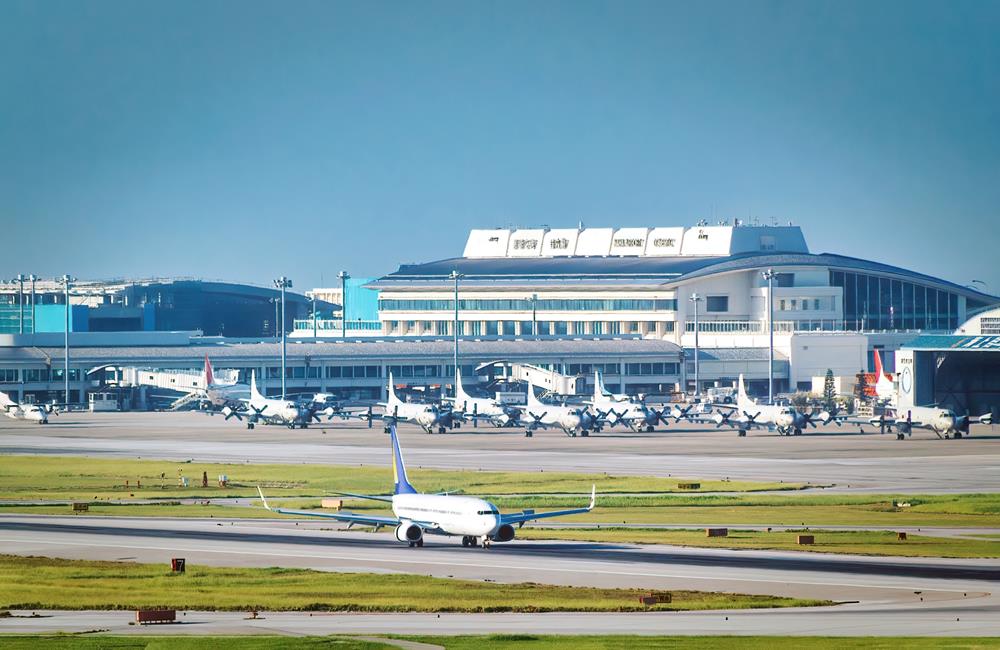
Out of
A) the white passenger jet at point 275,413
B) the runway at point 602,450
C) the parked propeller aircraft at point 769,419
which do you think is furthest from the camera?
the white passenger jet at point 275,413

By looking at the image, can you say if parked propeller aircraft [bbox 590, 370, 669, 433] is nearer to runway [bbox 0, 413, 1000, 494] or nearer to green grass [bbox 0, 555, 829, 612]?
runway [bbox 0, 413, 1000, 494]

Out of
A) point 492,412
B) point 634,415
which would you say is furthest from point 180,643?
point 492,412

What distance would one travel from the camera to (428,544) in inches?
2982

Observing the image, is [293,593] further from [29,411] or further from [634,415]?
[29,411]

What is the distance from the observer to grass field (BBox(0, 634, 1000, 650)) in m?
47.4

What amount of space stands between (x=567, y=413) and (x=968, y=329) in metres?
47.6

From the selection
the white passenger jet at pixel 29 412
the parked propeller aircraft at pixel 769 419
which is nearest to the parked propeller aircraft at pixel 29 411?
the white passenger jet at pixel 29 412

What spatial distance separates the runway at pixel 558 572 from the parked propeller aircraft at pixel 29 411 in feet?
318

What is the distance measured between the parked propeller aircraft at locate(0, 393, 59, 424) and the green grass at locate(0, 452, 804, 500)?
61.3 metres

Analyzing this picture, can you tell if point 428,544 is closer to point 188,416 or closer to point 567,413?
point 567,413

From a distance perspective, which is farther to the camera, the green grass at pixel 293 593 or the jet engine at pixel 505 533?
the jet engine at pixel 505 533

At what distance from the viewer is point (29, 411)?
185 meters

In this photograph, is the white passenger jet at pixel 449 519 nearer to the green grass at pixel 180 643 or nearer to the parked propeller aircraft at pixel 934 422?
the green grass at pixel 180 643

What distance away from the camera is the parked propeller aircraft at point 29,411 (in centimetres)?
18262
